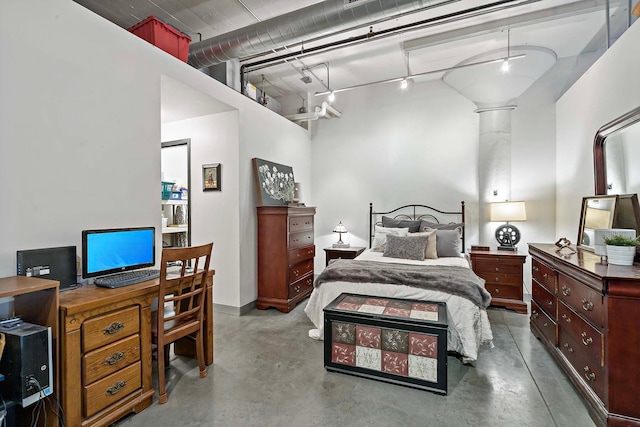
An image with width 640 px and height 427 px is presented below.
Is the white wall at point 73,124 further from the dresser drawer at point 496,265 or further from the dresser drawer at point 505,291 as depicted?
the dresser drawer at point 505,291

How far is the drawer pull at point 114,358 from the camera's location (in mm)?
1823

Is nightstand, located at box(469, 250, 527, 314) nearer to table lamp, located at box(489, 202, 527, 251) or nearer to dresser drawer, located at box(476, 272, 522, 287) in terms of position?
dresser drawer, located at box(476, 272, 522, 287)

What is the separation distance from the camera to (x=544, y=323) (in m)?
Result: 2.84

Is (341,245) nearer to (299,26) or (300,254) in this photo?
(300,254)

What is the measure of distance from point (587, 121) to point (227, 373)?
173 inches

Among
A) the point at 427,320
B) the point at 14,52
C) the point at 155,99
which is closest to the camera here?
the point at 14,52

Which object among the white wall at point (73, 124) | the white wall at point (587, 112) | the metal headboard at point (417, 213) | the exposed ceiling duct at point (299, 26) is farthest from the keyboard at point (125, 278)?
the white wall at point (587, 112)

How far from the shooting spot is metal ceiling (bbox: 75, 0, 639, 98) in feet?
10.1

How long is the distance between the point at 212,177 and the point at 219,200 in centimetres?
31

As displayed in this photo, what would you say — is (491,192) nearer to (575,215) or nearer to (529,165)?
(529,165)

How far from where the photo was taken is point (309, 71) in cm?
453

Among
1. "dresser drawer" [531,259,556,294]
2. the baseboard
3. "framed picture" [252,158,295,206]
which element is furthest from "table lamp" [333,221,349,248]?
"dresser drawer" [531,259,556,294]

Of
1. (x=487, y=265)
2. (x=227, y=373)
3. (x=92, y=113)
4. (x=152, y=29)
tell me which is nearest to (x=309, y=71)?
(x=152, y=29)

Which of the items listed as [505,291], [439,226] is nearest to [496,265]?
[505,291]
